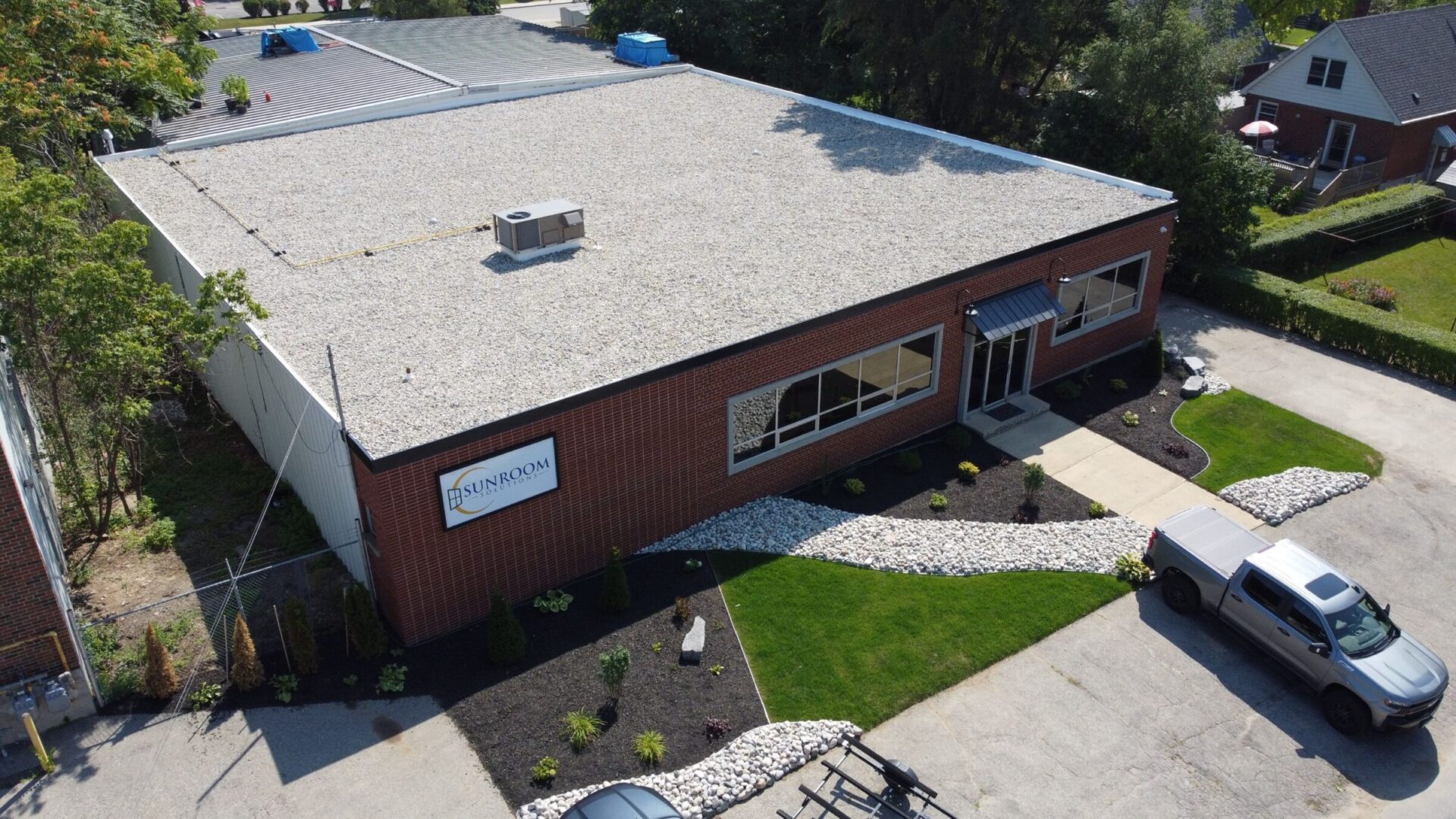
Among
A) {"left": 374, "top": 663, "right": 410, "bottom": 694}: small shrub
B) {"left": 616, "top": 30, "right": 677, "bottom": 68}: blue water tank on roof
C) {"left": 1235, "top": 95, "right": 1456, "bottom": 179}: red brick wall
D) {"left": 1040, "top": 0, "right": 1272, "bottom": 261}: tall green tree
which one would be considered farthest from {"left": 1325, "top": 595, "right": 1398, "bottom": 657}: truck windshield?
{"left": 1235, "top": 95, "right": 1456, "bottom": 179}: red brick wall

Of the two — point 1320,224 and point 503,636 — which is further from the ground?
point 1320,224

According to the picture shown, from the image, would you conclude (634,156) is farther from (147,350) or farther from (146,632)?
(146,632)

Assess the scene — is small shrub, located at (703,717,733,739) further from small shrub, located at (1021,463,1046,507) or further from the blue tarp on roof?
the blue tarp on roof

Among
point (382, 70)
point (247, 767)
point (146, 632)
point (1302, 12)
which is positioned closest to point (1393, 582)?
point (247, 767)

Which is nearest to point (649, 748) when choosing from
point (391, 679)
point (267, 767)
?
point (391, 679)

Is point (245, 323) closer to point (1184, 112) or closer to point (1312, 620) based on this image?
point (1312, 620)
